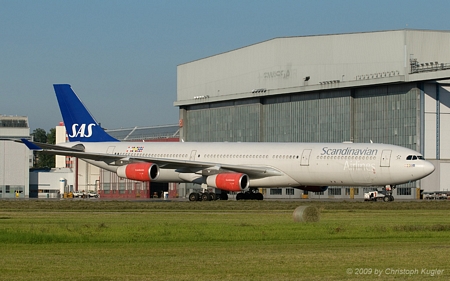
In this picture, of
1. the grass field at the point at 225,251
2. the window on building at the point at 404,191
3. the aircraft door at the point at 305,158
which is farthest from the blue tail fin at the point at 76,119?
the window on building at the point at 404,191

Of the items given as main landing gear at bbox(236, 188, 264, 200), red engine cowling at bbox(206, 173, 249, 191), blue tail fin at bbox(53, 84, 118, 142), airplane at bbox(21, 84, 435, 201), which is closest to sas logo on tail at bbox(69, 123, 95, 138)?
blue tail fin at bbox(53, 84, 118, 142)

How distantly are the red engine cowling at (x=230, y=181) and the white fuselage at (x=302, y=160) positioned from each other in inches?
53.3

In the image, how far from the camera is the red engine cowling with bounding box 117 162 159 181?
54750 mm

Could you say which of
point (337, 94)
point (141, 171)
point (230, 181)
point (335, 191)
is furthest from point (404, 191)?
point (141, 171)

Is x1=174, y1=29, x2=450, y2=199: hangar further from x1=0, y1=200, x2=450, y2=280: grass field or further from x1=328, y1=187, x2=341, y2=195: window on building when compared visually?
x1=0, y1=200, x2=450, y2=280: grass field

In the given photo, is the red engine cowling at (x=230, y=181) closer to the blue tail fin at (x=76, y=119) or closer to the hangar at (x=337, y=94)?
the blue tail fin at (x=76, y=119)

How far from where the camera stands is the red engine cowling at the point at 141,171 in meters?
54.8

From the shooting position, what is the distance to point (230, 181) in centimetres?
5288

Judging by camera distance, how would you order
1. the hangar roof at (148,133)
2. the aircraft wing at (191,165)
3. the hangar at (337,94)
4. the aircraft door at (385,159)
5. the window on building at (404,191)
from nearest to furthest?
the aircraft door at (385,159) → the aircraft wing at (191,165) → the hangar at (337,94) → the window on building at (404,191) → the hangar roof at (148,133)

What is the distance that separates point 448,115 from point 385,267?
6878 cm

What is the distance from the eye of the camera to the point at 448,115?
83.0m

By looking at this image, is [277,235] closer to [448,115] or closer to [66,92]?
[66,92]

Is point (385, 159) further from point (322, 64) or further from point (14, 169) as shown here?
point (14, 169)

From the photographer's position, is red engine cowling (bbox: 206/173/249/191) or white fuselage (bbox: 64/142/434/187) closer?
white fuselage (bbox: 64/142/434/187)
